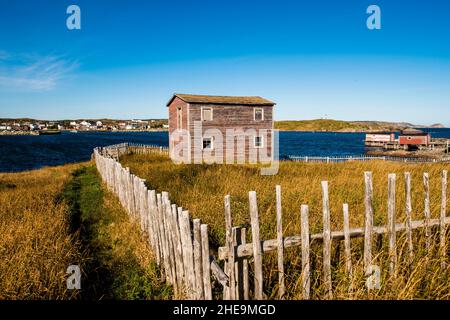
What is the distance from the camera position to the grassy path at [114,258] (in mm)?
4270

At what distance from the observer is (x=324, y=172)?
1413 cm

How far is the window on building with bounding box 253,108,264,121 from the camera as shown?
23.7 m

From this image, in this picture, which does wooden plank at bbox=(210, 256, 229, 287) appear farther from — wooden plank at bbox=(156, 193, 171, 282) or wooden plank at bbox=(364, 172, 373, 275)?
wooden plank at bbox=(364, 172, 373, 275)

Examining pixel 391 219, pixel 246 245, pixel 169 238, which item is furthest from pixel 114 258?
pixel 391 219

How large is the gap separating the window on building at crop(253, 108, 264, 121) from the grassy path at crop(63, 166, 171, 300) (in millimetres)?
16432

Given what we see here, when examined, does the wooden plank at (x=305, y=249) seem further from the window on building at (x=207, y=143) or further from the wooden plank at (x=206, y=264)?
the window on building at (x=207, y=143)

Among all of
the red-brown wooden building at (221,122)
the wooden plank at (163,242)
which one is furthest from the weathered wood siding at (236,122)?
the wooden plank at (163,242)

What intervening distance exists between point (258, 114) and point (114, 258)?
65.3 ft

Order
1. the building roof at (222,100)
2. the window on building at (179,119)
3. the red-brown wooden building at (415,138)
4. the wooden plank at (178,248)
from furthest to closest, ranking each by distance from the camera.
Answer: the red-brown wooden building at (415,138) < the window on building at (179,119) < the building roof at (222,100) < the wooden plank at (178,248)

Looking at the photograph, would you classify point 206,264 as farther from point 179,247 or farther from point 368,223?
point 368,223

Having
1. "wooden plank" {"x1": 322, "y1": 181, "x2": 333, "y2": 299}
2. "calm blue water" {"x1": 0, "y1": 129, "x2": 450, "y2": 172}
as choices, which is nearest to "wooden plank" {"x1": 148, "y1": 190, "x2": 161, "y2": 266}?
"wooden plank" {"x1": 322, "y1": 181, "x2": 333, "y2": 299}

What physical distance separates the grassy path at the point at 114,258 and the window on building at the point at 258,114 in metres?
16.4
